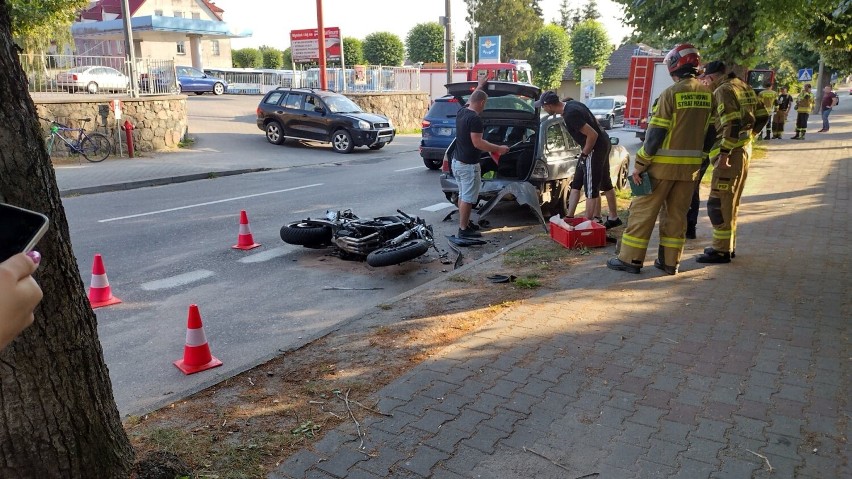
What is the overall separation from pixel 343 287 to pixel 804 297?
4.23m

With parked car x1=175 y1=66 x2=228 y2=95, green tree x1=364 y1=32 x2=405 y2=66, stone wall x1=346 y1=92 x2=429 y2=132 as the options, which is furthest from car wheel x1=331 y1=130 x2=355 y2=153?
green tree x1=364 y1=32 x2=405 y2=66

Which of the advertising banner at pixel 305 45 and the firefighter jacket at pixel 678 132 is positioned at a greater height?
the advertising banner at pixel 305 45

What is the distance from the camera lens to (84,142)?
15.7 meters

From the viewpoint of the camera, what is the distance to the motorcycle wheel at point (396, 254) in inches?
259

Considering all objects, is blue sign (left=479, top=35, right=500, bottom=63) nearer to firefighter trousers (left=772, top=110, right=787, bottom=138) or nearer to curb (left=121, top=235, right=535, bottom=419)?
firefighter trousers (left=772, top=110, right=787, bottom=138)

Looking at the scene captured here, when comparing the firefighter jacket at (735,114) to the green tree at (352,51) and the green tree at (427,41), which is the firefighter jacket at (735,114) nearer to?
the green tree at (352,51)

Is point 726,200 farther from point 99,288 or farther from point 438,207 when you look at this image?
point 99,288

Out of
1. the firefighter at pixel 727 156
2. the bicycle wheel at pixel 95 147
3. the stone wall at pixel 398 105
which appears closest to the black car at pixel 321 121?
the bicycle wheel at pixel 95 147

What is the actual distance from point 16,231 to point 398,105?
27.2 metres

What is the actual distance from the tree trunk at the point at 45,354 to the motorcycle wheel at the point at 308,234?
4.94 metres

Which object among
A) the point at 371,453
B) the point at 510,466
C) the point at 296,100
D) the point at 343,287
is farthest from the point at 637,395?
the point at 296,100

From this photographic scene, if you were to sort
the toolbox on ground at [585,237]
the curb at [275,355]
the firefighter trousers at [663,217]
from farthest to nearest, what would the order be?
1. the toolbox on ground at [585,237]
2. the firefighter trousers at [663,217]
3. the curb at [275,355]

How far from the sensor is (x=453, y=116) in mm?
14297

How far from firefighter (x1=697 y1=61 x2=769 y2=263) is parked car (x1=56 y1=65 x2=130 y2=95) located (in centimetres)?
1586
